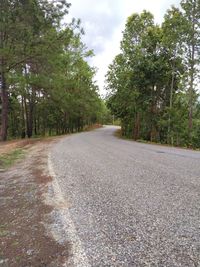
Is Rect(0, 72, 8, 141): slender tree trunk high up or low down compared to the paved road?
up

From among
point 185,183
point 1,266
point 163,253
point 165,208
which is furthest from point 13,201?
point 185,183

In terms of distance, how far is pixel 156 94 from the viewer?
76.9 ft

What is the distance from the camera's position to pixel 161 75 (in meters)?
21.4

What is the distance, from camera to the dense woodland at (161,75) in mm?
18578

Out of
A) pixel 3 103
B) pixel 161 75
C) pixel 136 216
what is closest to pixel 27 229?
pixel 136 216

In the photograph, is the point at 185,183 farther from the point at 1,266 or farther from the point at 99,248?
the point at 1,266

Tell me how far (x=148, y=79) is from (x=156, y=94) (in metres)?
2.31

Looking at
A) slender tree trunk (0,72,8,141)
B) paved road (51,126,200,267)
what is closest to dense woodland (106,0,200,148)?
slender tree trunk (0,72,8,141)

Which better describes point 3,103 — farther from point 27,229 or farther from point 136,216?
point 136,216

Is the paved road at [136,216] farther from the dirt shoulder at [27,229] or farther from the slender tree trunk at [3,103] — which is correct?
the slender tree trunk at [3,103]

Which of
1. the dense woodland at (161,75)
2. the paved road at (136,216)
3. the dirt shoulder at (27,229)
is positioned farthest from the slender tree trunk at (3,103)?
the dirt shoulder at (27,229)

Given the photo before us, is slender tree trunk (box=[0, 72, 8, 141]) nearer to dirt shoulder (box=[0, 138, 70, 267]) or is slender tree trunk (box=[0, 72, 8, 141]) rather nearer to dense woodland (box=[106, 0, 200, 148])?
dense woodland (box=[106, 0, 200, 148])

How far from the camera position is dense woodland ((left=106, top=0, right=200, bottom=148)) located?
731 inches

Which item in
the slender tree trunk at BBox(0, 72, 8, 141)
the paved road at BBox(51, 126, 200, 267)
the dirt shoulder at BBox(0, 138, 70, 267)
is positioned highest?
the slender tree trunk at BBox(0, 72, 8, 141)
